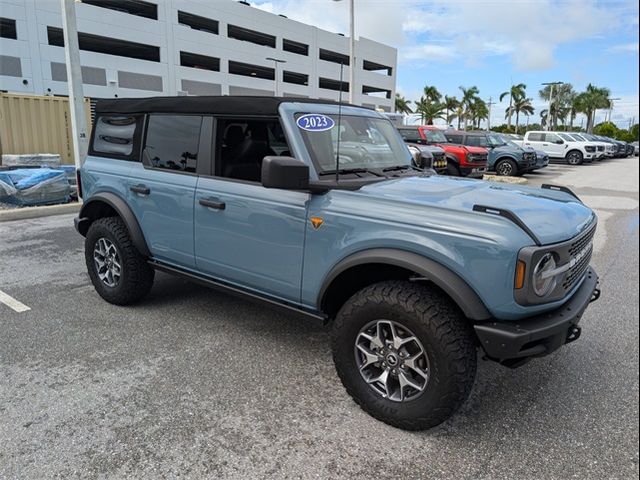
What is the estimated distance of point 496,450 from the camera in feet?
8.44

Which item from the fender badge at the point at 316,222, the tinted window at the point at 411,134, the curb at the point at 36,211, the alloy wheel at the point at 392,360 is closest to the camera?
the alloy wheel at the point at 392,360

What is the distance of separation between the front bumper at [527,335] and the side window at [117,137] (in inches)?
129

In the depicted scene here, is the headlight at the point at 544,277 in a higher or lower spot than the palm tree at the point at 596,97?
lower

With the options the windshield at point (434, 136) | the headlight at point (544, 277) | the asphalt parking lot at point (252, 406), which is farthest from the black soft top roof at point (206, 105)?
the windshield at point (434, 136)

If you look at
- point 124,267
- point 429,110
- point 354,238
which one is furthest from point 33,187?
point 429,110

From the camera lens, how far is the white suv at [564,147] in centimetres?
2431

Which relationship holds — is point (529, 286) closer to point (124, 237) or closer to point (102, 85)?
point (124, 237)

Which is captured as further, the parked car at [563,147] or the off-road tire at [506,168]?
the parked car at [563,147]

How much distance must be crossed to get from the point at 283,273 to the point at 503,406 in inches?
63.8

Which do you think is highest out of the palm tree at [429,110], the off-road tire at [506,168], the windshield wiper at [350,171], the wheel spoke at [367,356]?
the palm tree at [429,110]

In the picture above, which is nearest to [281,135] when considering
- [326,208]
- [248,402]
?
[326,208]

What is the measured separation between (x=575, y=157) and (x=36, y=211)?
24.3 meters

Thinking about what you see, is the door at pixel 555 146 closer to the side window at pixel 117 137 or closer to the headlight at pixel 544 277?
the side window at pixel 117 137

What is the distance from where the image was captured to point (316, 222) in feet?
9.78
